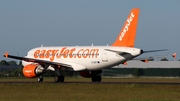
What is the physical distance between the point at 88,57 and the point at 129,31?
5.20 meters

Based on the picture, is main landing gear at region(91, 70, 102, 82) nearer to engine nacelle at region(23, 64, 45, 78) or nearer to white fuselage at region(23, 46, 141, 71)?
white fuselage at region(23, 46, 141, 71)

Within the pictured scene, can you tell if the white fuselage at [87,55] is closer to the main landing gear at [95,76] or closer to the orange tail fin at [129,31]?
the orange tail fin at [129,31]

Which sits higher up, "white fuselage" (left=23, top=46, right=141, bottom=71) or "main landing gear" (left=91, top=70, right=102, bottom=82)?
"white fuselage" (left=23, top=46, right=141, bottom=71)

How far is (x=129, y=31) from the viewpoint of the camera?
190 feet

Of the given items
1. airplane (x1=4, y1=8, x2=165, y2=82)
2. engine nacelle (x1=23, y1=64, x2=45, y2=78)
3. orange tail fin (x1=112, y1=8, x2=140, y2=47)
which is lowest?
engine nacelle (x1=23, y1=64, x2=45, y2=78)

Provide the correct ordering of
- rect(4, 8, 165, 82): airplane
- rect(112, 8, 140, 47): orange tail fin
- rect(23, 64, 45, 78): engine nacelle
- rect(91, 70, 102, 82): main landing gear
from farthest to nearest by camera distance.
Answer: rect(91, 70, 102, 82): main landing gear
rect(23, 64, 45, 78): engine nacelle
rect(112, 8, 140, 47): orange tail fin
rect(4, 8, 165, 82): airplane

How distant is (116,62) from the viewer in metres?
57.3

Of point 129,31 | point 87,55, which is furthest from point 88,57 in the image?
point 129,31

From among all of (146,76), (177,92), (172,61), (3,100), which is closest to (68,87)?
(177,92)

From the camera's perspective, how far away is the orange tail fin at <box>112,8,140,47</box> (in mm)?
57281

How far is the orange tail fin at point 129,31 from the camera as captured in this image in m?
57.3

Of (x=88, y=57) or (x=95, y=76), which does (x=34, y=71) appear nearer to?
(x=88, y=57)

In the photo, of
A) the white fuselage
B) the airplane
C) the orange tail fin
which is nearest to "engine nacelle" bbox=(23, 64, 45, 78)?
the airplane

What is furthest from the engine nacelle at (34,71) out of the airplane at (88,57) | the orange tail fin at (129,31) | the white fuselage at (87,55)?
the orange tail fin at (129,31)
